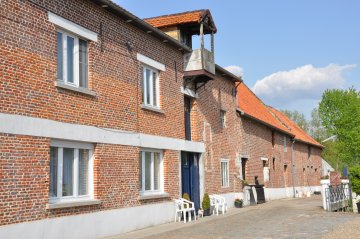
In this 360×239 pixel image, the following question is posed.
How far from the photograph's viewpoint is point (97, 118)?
39.4ft

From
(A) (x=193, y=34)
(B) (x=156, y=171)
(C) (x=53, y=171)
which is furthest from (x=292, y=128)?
(C) (x=53, y=171)

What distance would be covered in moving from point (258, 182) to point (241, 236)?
13.8 m

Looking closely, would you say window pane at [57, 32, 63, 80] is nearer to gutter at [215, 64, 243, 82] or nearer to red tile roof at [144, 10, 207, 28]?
red tile roof at [144, 10, 207, 28]

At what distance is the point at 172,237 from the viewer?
1167 cm

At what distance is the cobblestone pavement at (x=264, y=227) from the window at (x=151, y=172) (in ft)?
4.25

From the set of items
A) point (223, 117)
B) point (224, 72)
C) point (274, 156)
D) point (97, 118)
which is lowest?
point (274, 156)

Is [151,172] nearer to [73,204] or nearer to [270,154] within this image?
[73,204]

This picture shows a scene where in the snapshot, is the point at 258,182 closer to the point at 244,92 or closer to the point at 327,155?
the point at 244,92

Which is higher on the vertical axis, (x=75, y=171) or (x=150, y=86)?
(x=150, y=86)

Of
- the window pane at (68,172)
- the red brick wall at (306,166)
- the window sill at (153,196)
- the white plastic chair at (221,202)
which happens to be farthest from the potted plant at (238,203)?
the red brick wall at (306,166)

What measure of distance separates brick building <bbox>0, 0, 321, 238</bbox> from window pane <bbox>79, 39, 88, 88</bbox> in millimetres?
37

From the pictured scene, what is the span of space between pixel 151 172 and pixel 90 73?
14.9ft

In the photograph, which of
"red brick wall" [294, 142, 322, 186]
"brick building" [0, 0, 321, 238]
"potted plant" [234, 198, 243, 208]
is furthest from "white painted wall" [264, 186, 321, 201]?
"brick building" [0, 0, 321, 238]

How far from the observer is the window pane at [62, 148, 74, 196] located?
1087 cm
